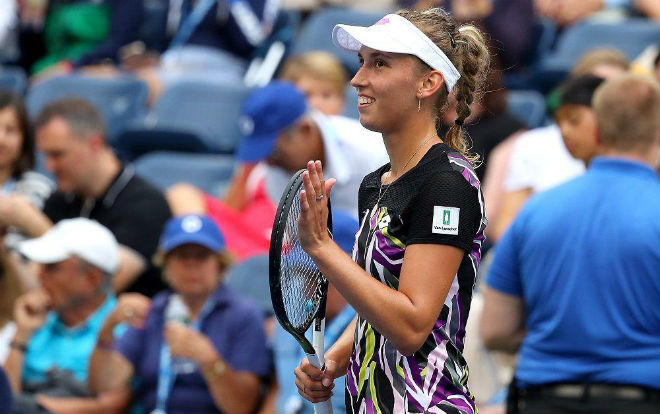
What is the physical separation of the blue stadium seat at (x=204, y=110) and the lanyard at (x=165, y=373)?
2.71 metres

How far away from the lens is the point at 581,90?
4715 millimetres

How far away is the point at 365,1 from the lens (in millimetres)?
8477

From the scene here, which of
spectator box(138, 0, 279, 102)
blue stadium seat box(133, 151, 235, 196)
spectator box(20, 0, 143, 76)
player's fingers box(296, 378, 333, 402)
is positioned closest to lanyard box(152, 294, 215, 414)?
blue stadium seat box(133, 151, 235, 196)

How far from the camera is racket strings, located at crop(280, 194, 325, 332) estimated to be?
2.42m

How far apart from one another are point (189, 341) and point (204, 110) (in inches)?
128

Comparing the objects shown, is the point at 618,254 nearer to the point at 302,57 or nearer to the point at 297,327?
the point at 297,327

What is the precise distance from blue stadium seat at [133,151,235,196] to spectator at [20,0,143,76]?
1.92m

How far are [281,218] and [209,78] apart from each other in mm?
5838

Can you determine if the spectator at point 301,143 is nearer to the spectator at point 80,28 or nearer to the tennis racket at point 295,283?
the tennis racket at point 295,283

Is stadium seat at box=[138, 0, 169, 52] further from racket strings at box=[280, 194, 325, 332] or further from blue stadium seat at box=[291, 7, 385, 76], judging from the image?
racket strings at box=[280, 194, 325, 332]

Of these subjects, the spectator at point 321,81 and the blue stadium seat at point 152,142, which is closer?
the spectator at point 321,81

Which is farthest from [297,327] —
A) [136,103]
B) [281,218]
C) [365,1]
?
[365,1]

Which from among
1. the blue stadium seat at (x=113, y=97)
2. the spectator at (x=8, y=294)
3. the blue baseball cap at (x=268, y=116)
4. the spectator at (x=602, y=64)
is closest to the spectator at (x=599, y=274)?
the blue baseball cap at (x=268, y=116)

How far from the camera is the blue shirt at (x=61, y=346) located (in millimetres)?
4961
